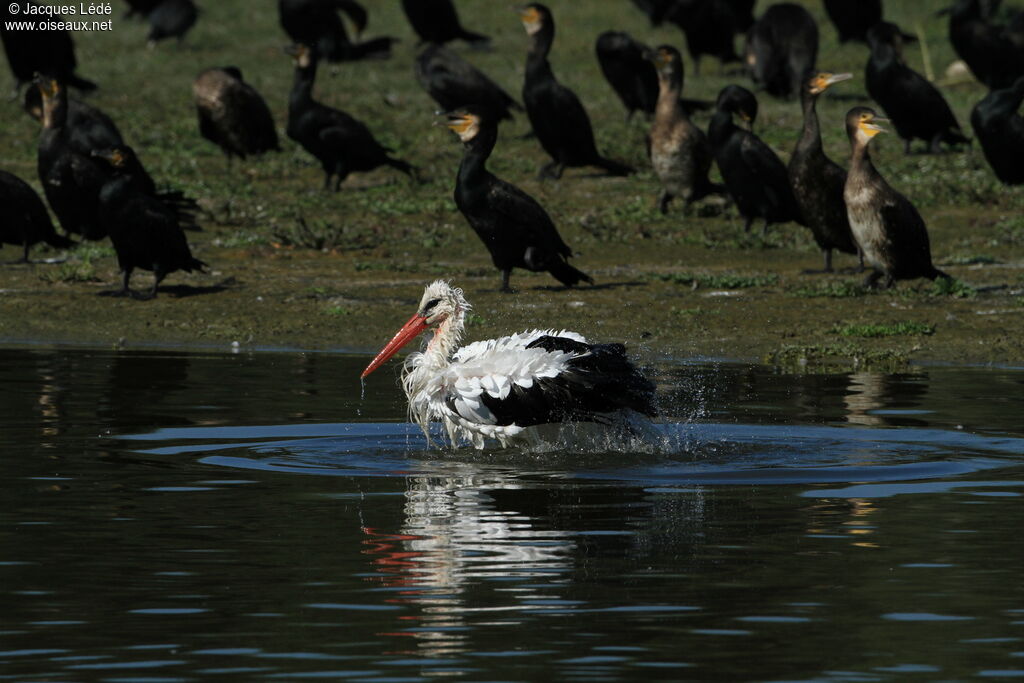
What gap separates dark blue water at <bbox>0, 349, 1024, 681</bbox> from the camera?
5664 mm

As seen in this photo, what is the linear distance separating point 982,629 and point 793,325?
31.6ft

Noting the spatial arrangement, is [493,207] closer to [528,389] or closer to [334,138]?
[334,138]

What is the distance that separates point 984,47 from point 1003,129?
23.2 ft

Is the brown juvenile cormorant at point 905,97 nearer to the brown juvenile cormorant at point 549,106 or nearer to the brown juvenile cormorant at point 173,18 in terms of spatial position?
the brown juvenile cormorant at point 549,106

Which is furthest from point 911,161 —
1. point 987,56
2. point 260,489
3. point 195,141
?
point 260,489

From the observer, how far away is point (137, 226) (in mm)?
16344

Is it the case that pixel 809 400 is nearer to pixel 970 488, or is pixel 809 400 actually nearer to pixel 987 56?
pixel 970 488

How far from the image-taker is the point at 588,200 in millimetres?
21781

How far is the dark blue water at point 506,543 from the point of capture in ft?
18.6

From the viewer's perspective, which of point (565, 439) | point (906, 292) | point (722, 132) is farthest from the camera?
point (722, 132)

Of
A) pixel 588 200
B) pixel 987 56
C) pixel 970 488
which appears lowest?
pixel 970 488

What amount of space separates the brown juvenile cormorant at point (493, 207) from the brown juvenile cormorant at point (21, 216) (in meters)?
4.54

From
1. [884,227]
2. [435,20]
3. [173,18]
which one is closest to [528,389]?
[884,227]

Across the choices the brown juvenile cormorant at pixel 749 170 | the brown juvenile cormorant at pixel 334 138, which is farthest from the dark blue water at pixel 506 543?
the brown juvenile cormorant at pixel 334 138
